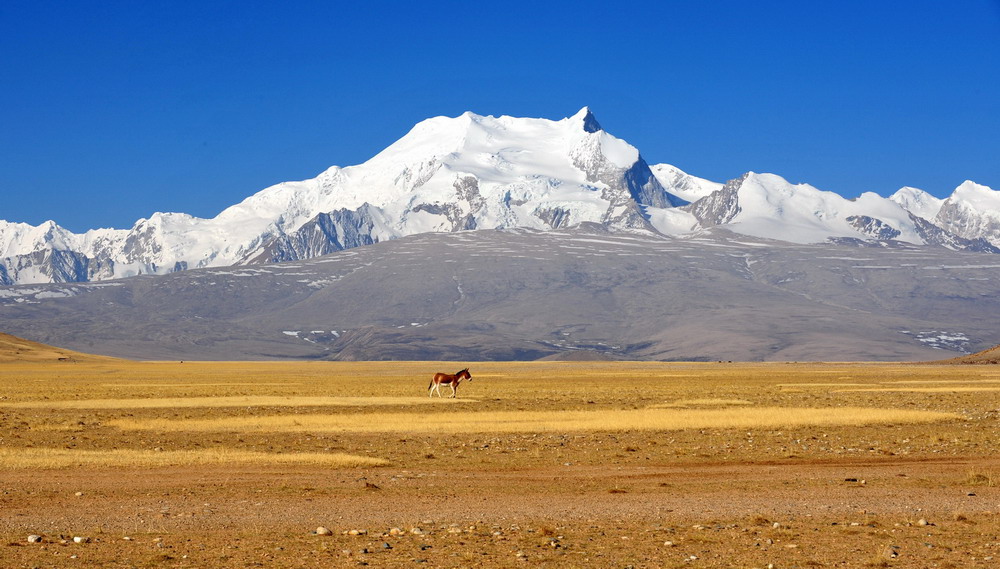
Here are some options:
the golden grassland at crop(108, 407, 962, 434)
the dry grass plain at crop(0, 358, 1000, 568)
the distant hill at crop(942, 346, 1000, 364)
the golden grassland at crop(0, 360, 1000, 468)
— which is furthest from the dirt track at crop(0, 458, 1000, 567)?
the distant hill at crop(942, 346, 1000, 364)

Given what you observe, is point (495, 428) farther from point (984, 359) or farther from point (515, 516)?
point (984, 359)

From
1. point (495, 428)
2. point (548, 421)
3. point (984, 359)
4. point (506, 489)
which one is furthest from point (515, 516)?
point (984, 359)

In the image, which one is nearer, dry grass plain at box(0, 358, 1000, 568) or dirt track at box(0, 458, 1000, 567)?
Answer: dirt track at box(0, 458, 1000, 567)

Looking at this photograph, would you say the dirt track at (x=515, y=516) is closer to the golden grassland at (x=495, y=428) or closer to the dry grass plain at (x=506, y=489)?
the dry grass plain at (x=506, y=489)

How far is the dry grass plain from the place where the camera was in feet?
63.7

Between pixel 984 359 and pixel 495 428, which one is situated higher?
pixel 495 428

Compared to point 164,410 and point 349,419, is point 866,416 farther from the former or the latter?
point 164,410

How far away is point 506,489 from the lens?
2747 centimetres

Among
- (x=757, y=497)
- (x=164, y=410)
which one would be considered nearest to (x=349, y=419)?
(x=164, y=410)

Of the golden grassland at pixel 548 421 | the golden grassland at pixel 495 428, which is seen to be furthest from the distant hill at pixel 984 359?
the golden grassland at pixel 548 421

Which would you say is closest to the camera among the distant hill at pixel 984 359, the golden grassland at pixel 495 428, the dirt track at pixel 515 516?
the dirt track at pixel 515 516

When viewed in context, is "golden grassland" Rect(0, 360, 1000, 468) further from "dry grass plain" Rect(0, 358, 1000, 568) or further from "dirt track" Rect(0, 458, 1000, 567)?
"dirt track" Rect(0, 458, 1000, 567)

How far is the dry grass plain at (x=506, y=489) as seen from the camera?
19.4 meters

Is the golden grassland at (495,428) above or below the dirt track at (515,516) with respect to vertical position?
below
